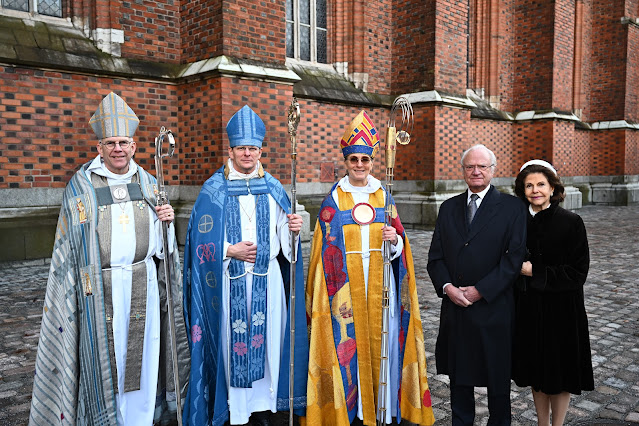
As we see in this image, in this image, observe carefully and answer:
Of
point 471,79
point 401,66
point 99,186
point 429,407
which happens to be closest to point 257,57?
point 401,66

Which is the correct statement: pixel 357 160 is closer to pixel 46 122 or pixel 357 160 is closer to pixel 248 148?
pixel 248 148

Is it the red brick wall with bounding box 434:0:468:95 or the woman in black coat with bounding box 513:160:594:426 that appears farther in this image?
the red brick wall with bounding box 434:0:468:95

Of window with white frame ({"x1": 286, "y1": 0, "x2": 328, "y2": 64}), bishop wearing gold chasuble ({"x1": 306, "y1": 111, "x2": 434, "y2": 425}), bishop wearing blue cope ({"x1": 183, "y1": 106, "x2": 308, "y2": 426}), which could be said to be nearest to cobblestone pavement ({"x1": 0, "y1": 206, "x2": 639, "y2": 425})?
bishop wearing gold chasuble ({"x1": 306, "y1": 111, "x2": 434, "y2": 425})

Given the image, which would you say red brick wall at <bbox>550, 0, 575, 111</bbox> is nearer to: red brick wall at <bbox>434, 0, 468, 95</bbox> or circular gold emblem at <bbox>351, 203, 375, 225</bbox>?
red brick wall at <bbox>434, 0, 468, 95</bbox>

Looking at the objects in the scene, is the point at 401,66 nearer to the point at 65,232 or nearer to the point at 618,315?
the point at 618,315

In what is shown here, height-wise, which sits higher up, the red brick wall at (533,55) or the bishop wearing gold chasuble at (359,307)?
the red brick wall at (533,55)

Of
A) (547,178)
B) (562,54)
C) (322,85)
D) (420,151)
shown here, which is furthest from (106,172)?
(562,54)

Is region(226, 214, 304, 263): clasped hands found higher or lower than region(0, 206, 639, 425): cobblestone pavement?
higher

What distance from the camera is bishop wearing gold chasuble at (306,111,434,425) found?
307 centimetres

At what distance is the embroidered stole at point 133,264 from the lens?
2852 millimetres

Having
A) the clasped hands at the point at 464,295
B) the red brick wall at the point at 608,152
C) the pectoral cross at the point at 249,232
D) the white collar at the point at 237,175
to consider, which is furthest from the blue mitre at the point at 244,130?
the red brick wall at the point at 608,152

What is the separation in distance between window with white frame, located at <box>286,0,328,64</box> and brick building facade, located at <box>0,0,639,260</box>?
0.09 ft

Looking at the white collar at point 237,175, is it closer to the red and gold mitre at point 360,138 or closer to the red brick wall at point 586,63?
the red and gold mitre at point 360,138

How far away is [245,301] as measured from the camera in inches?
122
